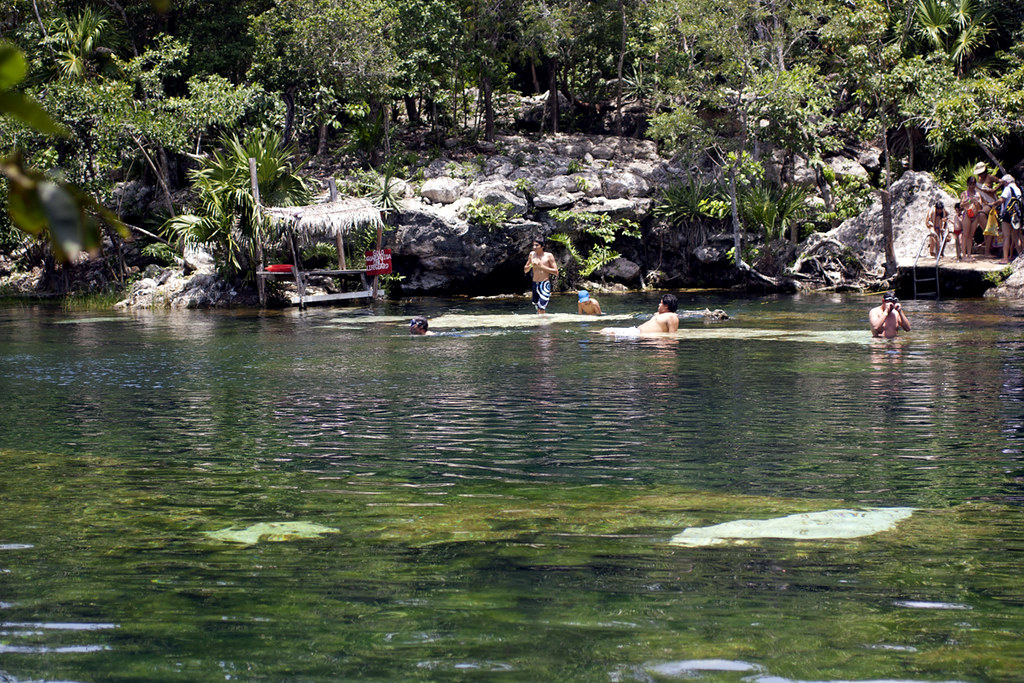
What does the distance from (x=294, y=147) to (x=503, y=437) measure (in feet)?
74.7

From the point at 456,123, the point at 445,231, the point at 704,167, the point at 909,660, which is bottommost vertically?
the point at 909,660

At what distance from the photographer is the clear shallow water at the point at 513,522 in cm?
336

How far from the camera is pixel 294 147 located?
94.0ft

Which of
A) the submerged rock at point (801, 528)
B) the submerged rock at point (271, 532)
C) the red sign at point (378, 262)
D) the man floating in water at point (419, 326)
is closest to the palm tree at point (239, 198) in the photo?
the red sign at point (378, 262)

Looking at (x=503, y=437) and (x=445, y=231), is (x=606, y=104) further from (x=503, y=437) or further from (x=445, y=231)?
(x=503, y=437)

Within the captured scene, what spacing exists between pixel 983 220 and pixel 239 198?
64.3 feet

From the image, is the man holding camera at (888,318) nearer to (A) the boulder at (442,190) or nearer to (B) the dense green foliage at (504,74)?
(B) the dense green foliage at (504,74)

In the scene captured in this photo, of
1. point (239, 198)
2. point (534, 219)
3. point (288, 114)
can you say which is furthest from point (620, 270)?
point (288, 114)

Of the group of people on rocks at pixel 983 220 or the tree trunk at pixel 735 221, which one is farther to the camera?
the tree trunk at pixel 735 221

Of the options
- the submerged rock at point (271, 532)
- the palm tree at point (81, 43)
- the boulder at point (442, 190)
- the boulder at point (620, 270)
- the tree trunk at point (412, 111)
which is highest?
the palm tree at point (81, 43)

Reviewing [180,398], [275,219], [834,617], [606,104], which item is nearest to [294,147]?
[275,219]

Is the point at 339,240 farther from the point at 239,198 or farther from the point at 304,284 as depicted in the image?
the point at 239,198

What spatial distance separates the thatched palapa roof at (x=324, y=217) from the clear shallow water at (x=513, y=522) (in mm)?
12820

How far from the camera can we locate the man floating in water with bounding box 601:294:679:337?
1562cm
